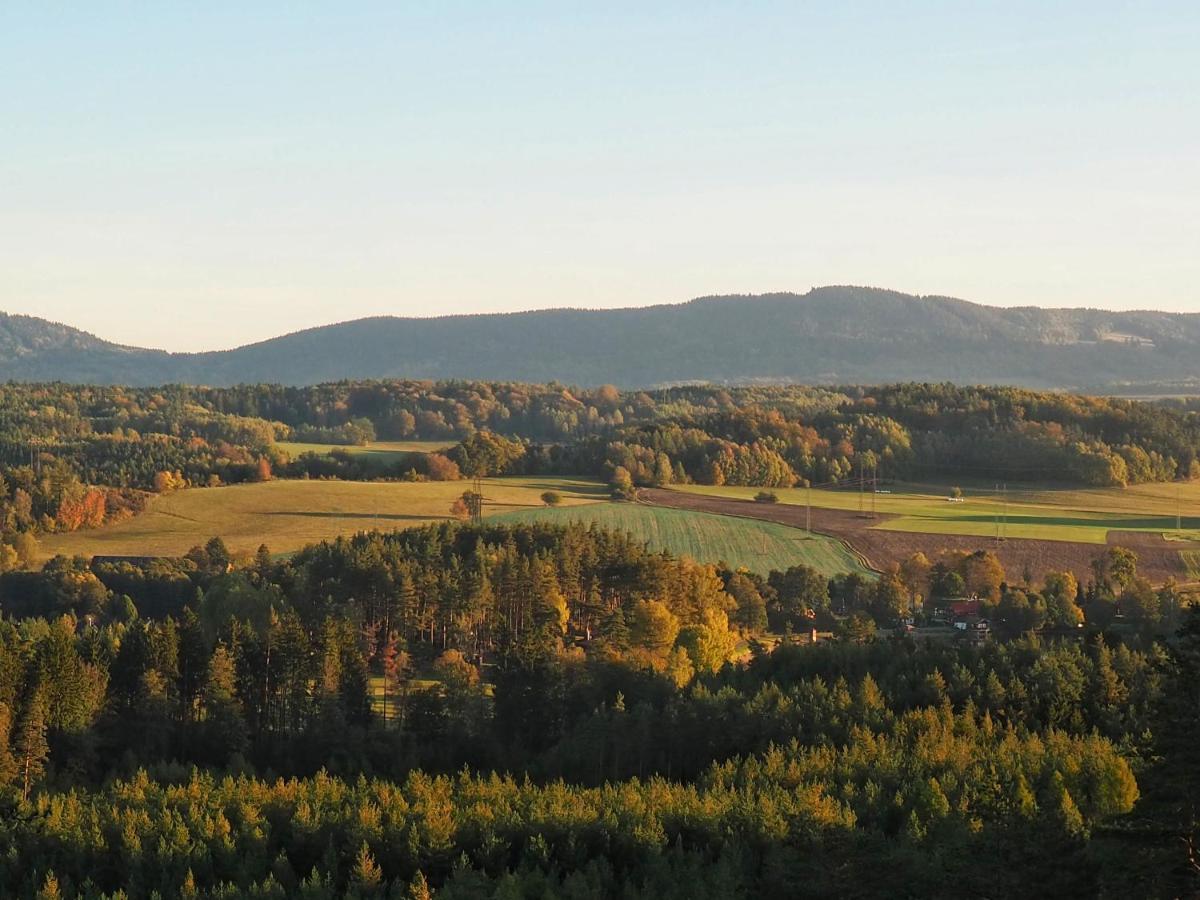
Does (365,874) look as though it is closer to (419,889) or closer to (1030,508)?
(419,889)

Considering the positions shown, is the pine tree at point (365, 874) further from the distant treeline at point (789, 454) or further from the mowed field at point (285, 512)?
the distant treeline at point (789, 454)

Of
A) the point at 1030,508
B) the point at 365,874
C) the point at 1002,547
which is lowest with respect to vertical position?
the point at 365,874

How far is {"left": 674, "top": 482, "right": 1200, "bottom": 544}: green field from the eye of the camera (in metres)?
128

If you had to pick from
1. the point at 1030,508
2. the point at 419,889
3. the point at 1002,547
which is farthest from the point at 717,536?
the point at 419,889

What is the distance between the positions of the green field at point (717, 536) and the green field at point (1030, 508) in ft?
33.2

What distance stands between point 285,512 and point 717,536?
42444 millimetres

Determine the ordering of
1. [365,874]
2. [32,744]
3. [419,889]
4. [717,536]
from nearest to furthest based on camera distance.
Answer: [419,889]
[365,874]
[32,744]
[717,536]

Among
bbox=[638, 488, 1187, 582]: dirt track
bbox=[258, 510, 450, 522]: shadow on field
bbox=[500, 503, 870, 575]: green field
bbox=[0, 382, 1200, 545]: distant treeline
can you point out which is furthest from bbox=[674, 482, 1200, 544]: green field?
bbox=[258, 510, 450, 522]: shadow on field

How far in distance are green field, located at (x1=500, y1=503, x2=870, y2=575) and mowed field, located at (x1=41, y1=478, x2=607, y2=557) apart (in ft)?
26.1

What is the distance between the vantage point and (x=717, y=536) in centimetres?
12875

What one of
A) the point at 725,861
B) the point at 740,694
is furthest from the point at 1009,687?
the point at 725,861

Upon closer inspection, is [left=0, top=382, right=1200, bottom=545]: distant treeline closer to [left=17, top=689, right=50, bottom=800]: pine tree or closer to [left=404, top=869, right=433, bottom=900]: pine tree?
[left=17, top=689, right=50, bottom=800]: pine tree

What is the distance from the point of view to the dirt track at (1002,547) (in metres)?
113

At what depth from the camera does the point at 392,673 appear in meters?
91.7
